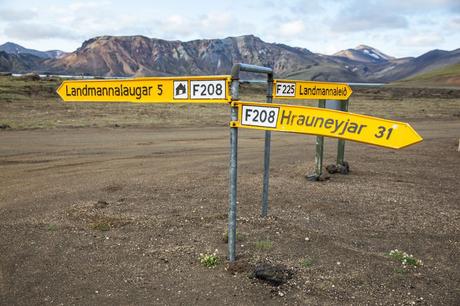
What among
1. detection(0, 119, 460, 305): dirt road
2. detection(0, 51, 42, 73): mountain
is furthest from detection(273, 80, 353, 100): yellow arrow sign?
detection(0, 51, 42, 73): mountain

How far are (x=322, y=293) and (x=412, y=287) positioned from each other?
89 cm

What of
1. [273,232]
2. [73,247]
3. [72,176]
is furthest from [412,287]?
[72,176]

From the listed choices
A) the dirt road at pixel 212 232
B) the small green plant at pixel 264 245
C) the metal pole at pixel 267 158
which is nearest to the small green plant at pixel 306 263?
the dirt road at pixel 212 232

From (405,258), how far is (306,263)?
110cm

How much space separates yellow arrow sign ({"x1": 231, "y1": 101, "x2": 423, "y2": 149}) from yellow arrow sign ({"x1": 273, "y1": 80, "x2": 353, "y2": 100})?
4.86 feet

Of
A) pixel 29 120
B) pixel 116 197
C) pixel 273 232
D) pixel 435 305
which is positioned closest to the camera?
pixel 435 305

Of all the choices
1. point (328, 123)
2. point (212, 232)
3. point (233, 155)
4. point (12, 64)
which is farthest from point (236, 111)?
point (12, 64)

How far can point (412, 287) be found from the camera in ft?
13.4

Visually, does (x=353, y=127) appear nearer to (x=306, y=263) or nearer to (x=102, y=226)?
(x=306, y=263)

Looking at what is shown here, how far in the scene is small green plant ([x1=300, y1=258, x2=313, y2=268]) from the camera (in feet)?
14.4

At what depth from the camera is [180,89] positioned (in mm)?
4109

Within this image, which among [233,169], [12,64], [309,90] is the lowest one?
[233,169]

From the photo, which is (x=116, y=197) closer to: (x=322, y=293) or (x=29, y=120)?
(x=322, y=293)

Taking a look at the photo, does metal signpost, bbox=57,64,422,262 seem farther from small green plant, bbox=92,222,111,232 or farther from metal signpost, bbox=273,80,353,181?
small green plant, bbox=92,222,111,232
